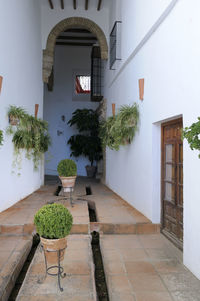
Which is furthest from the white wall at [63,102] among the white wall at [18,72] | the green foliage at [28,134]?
the green foliage at [28,134]

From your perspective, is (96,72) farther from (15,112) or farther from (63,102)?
(15,112)

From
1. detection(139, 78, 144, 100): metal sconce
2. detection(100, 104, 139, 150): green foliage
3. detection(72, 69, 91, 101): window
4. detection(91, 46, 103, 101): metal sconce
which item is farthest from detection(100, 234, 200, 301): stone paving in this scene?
detection(72, 69, 91, 101): window

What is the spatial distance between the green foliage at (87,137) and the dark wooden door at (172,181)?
6.01 metres

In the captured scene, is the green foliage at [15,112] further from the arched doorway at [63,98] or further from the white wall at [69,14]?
the arched doorway at [63,98]

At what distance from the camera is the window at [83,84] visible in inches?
425

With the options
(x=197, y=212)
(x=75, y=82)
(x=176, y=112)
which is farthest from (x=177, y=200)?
A: (x=75, y=82)

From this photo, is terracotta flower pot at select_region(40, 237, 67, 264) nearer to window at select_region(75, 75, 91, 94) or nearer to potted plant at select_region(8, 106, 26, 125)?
potted plant at select_region(8, 106, 26, 125)

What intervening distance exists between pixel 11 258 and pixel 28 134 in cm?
274

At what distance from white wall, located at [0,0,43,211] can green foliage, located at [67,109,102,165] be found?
2.95 m

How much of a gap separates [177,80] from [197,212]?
1467 mm

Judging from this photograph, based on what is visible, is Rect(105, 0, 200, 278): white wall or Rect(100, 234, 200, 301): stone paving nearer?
Rect(100, 234, 200, 301): stone paving

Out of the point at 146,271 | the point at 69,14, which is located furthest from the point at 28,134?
the point at 69,14

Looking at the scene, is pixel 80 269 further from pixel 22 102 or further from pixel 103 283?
pixel 22 102

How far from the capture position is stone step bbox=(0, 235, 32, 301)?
7.46 ft
